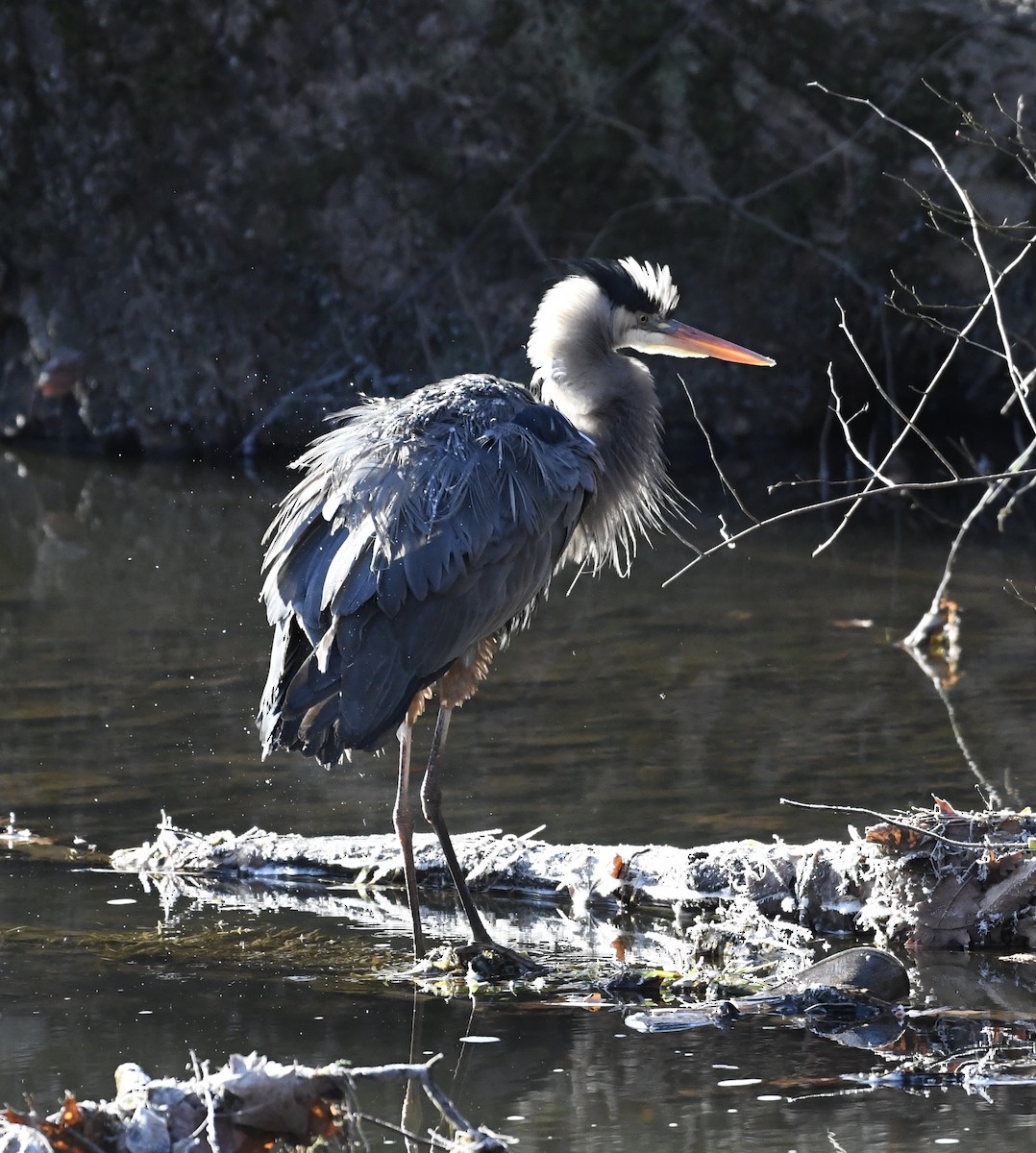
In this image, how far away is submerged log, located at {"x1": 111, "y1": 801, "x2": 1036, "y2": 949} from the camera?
4934mm

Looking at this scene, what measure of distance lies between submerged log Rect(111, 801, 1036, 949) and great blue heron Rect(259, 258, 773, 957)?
15.1 inches

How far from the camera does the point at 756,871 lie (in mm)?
5211

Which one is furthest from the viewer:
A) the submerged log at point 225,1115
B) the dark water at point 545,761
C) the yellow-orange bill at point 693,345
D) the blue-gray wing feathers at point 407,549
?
the yellow-orange bill at point 693,345

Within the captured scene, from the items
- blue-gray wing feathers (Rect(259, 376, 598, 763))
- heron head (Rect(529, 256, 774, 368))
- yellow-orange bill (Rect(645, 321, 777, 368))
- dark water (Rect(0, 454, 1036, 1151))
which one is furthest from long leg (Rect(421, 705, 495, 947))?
yellow-orange bill (Rect(645, 321, 777, 368))

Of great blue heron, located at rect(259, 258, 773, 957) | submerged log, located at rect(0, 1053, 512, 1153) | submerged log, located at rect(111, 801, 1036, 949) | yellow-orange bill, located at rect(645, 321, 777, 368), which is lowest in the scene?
submerged log, located at rect(0, 1053, 512, 1153)

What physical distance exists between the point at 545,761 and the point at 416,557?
189 cm

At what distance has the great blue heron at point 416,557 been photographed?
500 cm

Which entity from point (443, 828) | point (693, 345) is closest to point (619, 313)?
point (693, 345)

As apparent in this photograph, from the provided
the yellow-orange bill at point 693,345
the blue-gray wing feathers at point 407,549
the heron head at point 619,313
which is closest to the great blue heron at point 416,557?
the blue-gray wing feathers at point 407,549

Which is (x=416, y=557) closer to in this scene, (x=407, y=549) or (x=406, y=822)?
(x=407, y=549)

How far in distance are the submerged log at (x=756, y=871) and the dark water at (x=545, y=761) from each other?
315 millimetres

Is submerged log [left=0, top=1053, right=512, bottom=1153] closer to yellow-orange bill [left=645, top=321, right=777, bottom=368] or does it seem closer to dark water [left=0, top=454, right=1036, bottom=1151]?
dark water [left=0, top=454, right=1036, bottom=1151]

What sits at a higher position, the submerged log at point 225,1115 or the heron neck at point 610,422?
the heron neck at point 610,422

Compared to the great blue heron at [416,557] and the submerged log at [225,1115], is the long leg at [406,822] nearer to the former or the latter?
the great blue heron at [416,557]
